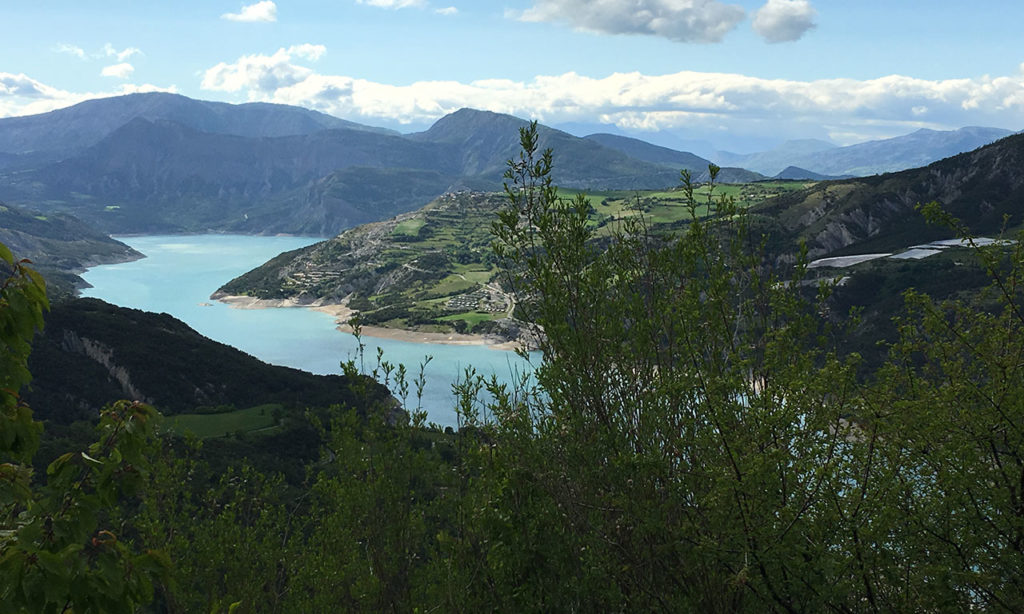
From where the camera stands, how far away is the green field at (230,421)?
179 ft

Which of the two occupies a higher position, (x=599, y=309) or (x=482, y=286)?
(x=599, y=309)

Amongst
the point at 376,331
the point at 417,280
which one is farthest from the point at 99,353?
the point at 417,280

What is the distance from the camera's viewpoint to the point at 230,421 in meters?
57.8

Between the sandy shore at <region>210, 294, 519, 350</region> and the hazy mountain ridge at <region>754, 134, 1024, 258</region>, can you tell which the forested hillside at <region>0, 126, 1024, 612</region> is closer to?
the sandy shore at <region>210, 294, 519, 350</region>

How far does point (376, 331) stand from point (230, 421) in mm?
72340

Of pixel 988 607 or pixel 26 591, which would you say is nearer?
pixel 26 591

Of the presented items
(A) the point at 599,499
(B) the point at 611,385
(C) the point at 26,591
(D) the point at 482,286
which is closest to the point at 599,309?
(B) the point at 611,385

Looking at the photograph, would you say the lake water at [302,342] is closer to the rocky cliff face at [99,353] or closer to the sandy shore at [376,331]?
the sandy shore at [376,331]

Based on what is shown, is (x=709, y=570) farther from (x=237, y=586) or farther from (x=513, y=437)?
(x=237, y=586)

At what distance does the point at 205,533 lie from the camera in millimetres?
12641

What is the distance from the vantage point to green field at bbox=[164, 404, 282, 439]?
5456 cm

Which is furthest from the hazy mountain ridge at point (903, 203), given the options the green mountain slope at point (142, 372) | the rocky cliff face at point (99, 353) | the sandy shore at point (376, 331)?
the rocky cliff face at point (99, 353)

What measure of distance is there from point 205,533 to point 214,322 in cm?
14249

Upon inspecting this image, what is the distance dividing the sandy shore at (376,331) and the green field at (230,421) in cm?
3631
